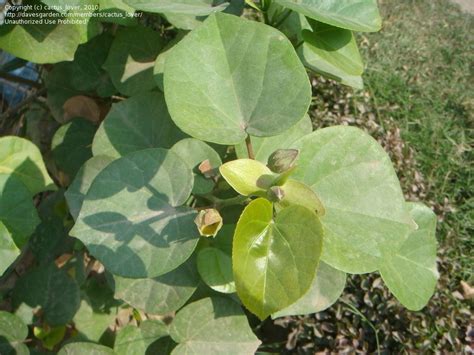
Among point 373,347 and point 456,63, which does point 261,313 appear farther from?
point 456,63

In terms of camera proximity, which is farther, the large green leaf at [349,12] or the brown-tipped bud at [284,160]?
the large green leaf at [349,12]

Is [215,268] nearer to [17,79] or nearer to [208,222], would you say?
[208,222]

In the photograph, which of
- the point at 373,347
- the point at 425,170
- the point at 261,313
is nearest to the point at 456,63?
the point at 425,170

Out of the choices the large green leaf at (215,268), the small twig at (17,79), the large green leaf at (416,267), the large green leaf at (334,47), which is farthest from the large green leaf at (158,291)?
the small twig at (17,79)

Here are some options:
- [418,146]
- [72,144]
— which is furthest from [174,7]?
[418,146]

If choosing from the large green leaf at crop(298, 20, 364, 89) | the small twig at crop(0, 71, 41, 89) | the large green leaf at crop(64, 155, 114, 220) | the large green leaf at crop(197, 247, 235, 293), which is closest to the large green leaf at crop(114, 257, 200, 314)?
the large green leaf at crop(197, 247, 235, 293)

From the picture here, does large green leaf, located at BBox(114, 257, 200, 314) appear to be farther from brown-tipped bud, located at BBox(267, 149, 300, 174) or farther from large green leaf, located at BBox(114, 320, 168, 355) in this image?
brown-tipped bud, located at BBox(267, 149, 300, 174)

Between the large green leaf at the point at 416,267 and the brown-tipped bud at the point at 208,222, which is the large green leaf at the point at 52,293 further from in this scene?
the large green leaf at the point at 416,267
